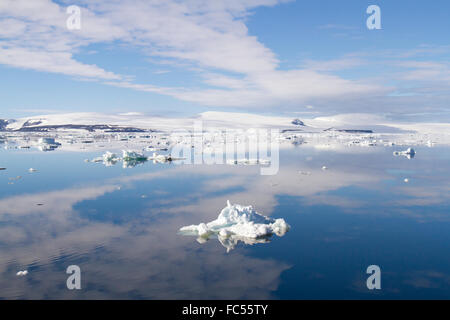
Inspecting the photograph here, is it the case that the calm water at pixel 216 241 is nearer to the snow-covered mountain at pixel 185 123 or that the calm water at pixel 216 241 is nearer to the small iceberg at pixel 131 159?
the small iceberg at pixel 131 159

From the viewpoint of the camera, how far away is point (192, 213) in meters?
8.97

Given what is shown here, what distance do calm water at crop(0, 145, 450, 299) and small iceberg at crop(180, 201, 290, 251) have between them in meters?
0.24

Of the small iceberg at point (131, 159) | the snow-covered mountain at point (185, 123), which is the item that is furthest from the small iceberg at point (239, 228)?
the snow-covered mountain at point (185, 123)

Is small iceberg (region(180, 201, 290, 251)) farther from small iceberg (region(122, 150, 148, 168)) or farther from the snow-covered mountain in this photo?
the snow-covered mountain

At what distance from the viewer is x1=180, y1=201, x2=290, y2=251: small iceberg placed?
7137 mm

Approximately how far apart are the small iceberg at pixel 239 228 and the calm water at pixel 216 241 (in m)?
0.24

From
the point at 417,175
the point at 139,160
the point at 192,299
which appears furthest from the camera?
the point at 139,160

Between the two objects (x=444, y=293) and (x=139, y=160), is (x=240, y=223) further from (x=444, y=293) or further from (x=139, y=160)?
(x=139, y=160)

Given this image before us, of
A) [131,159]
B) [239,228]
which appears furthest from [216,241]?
[131,159]

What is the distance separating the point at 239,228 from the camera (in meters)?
7.38
